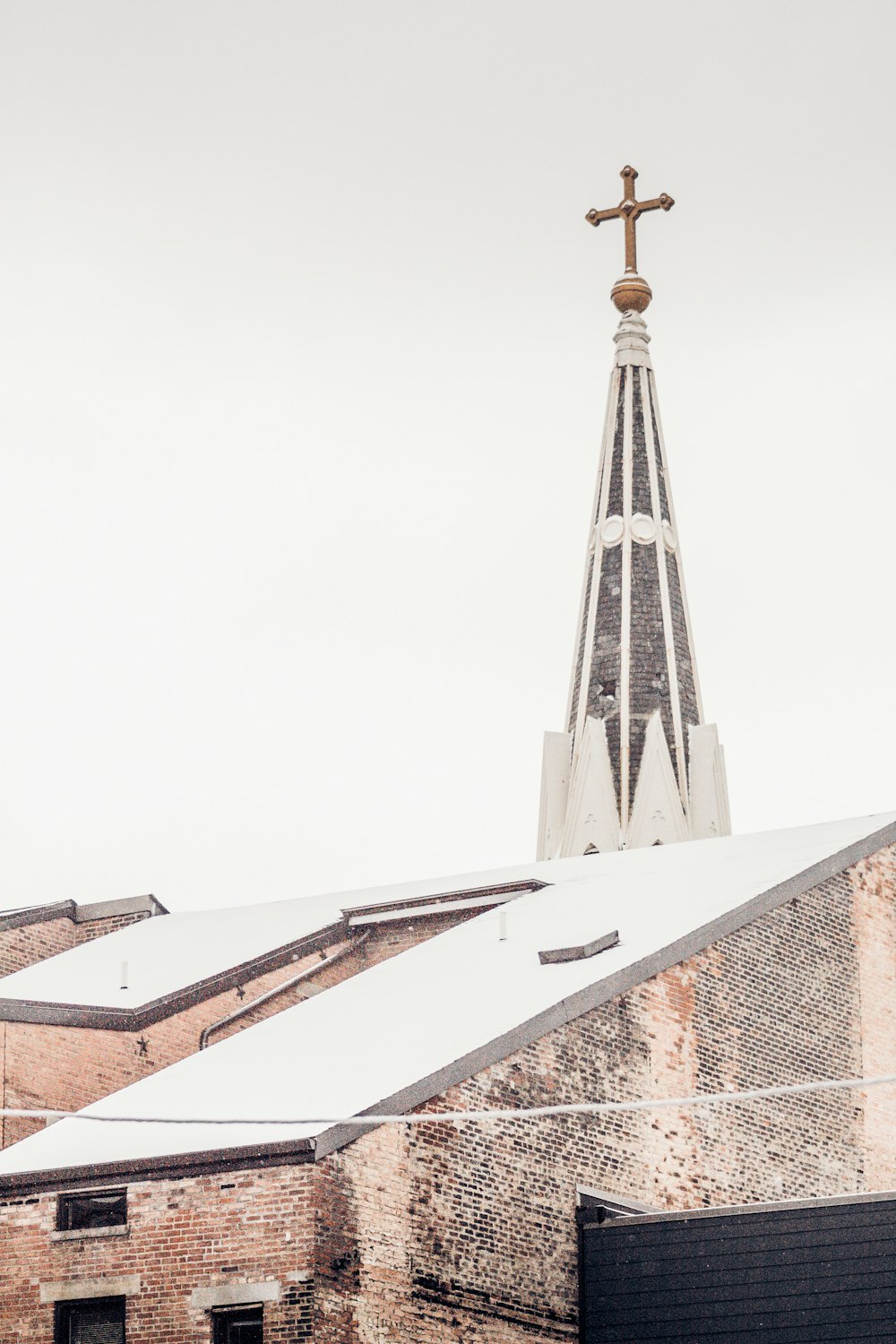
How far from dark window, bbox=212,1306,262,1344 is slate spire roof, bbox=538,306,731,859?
21900mm

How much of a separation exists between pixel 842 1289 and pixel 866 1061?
669cm

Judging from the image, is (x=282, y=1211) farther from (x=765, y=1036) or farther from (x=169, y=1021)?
(x=169, y=1021)

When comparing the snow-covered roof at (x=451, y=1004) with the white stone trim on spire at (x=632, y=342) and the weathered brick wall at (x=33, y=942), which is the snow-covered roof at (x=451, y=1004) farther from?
the white stone trim on spire at (x=632, y=342)

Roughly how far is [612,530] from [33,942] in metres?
15.8

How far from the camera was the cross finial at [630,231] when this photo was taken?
51.9m

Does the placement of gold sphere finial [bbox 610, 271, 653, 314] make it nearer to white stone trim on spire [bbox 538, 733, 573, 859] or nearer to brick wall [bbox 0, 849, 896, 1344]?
white stone trim on spire [bbox 538, 733, 573, 859]

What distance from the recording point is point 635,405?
5162cm

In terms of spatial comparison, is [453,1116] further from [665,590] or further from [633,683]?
[665,590]

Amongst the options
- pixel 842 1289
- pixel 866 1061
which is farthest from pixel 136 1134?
pixel 866 1061

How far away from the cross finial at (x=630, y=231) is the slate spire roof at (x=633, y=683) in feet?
2.45

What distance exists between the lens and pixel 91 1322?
83.0 ft

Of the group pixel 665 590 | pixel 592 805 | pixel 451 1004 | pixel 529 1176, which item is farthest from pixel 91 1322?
pixel 665 590

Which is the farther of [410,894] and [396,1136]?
[410,894]

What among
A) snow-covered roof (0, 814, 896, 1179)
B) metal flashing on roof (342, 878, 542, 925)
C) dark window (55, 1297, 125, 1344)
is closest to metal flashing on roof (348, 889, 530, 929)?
metal flashing on roof (342, 878, 542, 925)
